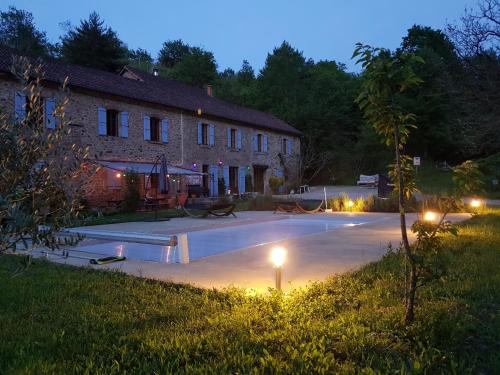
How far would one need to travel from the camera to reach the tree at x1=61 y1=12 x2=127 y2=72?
3694cm

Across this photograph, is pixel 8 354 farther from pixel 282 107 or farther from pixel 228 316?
pixel 282 107

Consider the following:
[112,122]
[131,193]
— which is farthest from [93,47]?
[131,193]

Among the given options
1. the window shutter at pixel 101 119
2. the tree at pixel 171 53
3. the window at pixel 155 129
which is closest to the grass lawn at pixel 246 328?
the window shutter at pixel 101 119

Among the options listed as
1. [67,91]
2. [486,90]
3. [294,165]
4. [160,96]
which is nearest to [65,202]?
[67,91]

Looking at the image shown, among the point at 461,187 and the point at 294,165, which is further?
the point at 294,165

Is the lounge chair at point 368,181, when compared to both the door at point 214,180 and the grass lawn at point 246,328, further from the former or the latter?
the grass lawn at point 246,328

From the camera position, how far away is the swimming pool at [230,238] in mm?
8078

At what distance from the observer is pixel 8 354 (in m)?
3.53

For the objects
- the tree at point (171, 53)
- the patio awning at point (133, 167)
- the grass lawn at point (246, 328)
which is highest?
the tree at point (171, 53)

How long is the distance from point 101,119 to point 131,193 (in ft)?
14.8

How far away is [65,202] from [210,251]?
16.6 ft

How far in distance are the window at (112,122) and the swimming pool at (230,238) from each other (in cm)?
1055

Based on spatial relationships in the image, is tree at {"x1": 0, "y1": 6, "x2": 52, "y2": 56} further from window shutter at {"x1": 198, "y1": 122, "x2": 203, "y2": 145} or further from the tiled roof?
window shutter at {"x1": 198, "y1": 122, "x2": 203, "y2": 145}

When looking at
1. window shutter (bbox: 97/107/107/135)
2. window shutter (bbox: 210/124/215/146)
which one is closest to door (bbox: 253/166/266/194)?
window shutter (bbox: 210/124/215/146)
